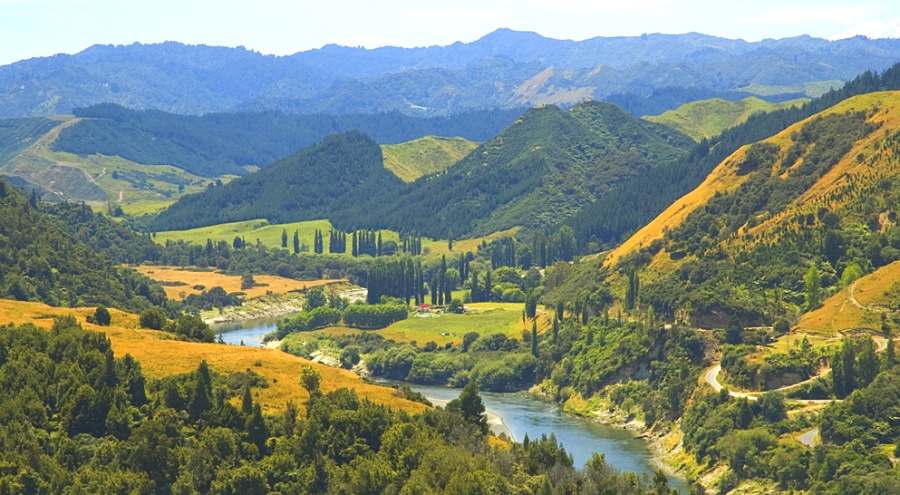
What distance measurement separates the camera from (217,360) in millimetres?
146250

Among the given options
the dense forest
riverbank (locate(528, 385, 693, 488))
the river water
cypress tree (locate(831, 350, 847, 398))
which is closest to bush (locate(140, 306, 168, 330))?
the dense forest

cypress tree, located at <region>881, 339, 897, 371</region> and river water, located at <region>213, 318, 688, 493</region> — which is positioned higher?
cypress tree, located at <region>881, 339, 897, 371</region>

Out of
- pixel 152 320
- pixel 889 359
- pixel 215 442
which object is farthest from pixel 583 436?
pixel 215 442

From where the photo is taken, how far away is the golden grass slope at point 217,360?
139m

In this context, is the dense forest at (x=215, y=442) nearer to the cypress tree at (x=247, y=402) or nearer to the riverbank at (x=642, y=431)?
the cypress tree at (x=247, y=402)

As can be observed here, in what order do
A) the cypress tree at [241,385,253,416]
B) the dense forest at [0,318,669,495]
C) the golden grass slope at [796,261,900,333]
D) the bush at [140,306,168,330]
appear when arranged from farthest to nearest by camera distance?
→ the golden grass slope at [796,261,900,333], the bush at [140,306,168,330], the cypress tree at [241,385,253,416], the dense forest at [0,318,669,495]

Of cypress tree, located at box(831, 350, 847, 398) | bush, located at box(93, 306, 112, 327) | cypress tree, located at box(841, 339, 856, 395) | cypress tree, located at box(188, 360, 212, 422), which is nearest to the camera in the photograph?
cypress tree, located at box(188, 360, 212, 422)

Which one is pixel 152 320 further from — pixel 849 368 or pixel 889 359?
pixel 889 359

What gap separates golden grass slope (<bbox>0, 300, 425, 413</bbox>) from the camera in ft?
455

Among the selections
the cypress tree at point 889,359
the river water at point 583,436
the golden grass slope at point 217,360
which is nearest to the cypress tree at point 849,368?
the cypress tree at point 889,359

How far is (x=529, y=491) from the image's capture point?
115 metres

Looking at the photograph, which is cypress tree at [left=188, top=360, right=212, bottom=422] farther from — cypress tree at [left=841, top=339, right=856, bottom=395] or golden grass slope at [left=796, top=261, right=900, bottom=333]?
golden grass slope at [left=796, top=261, right=900, bottom=333]

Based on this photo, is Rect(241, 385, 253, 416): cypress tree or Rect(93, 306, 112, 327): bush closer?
Rect(241, 385, 253, 416): cypress tree

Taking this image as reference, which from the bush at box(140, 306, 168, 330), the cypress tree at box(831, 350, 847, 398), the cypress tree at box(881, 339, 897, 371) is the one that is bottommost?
the cypress tree at box(831, 350, 847, 398)
